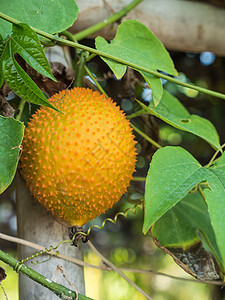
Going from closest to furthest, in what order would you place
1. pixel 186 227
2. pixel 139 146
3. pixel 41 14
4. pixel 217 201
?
pixel 217 201 → pixel 41 14 → pixel 186 227 → pixel 139 146

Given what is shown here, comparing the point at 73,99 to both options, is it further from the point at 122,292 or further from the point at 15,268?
the point at 122,292

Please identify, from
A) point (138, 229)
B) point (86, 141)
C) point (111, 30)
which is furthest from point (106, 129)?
point (138, 229)

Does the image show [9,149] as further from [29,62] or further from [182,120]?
[182,120]

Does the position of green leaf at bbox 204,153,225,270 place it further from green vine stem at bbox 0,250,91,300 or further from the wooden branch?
the wooden branch

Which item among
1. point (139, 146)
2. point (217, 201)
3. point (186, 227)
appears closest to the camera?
point (217, 201)

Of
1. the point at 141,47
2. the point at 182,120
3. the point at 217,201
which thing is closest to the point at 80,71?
the point at 141,47

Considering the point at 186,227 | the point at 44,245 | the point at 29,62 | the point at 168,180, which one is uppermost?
the point at 29,62

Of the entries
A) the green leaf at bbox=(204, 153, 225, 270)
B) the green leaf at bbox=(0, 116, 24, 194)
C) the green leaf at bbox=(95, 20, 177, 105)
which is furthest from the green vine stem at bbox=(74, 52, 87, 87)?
the green leaf at bbox=(204, 153, 225, 270)
